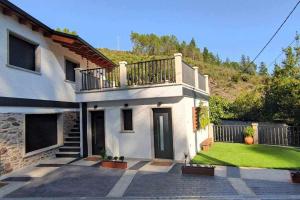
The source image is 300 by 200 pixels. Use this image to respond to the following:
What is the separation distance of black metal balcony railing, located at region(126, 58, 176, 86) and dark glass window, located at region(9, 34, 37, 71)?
161 inches

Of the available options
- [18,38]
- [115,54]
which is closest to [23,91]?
[18,38]

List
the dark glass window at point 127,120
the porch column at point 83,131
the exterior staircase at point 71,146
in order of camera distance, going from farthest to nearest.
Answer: the exterior staircase at point 71,146, the porch column at point 83,131, the dark glass window at point 127,120

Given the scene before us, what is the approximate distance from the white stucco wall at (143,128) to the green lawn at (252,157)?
97 cm

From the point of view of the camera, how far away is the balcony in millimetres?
11084

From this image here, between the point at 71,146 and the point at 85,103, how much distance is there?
2308mm

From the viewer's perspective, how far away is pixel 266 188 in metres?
7.69

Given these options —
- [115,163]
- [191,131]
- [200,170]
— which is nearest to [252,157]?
[191,131]

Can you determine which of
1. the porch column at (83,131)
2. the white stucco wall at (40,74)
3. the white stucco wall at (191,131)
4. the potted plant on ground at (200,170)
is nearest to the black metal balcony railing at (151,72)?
the white stucco wall at (191,131)

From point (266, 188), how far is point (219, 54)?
6164cm

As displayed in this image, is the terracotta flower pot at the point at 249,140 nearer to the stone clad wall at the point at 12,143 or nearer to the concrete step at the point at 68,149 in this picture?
the concrete step at the point at 68,149

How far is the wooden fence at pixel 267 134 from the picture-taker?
616 inches

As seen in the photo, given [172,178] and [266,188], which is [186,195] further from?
[266,188]

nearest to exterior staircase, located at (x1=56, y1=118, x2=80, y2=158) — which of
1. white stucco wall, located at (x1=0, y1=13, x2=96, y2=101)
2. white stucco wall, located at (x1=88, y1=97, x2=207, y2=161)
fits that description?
white stucco wall, located at (x1=88, y1=97, x2=207, y2=161)

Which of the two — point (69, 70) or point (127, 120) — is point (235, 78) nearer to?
point (69, 70)
